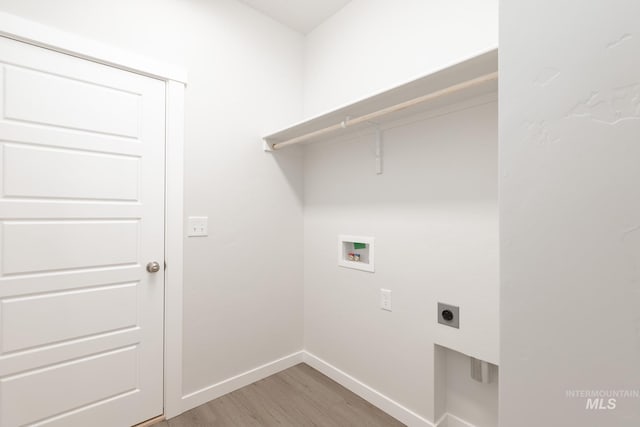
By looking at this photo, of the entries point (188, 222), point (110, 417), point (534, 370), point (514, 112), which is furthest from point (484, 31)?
point (110, 417)

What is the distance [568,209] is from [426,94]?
45.0 inches

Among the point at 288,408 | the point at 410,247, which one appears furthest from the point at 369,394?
the point at 410,247

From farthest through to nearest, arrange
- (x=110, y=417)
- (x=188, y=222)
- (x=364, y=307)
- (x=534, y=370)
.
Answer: (x=364, y=307) < (x=188, y=222) < (x=110, y=417) < (x=534, y=370)

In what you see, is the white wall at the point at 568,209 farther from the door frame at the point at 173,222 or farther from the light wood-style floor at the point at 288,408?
the door frame at the point at 173,222

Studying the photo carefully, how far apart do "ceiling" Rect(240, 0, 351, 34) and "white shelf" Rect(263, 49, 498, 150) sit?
89 centimetres

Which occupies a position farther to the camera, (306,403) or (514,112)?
(306,403)

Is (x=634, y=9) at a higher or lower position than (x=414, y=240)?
higher

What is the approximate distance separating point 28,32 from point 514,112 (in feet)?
6.34

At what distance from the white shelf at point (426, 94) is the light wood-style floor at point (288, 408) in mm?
1690

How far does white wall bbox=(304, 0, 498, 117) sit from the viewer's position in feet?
4.70

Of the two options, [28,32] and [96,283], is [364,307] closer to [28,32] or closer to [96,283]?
[96,283]

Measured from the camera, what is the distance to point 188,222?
70.6 inches

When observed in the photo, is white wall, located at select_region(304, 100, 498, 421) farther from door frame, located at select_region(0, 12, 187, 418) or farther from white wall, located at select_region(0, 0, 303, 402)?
door frame, located at select_region(0, 12, 187, 418)

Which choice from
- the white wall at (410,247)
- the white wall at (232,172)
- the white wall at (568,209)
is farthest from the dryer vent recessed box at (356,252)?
the white wall at (568,209)
